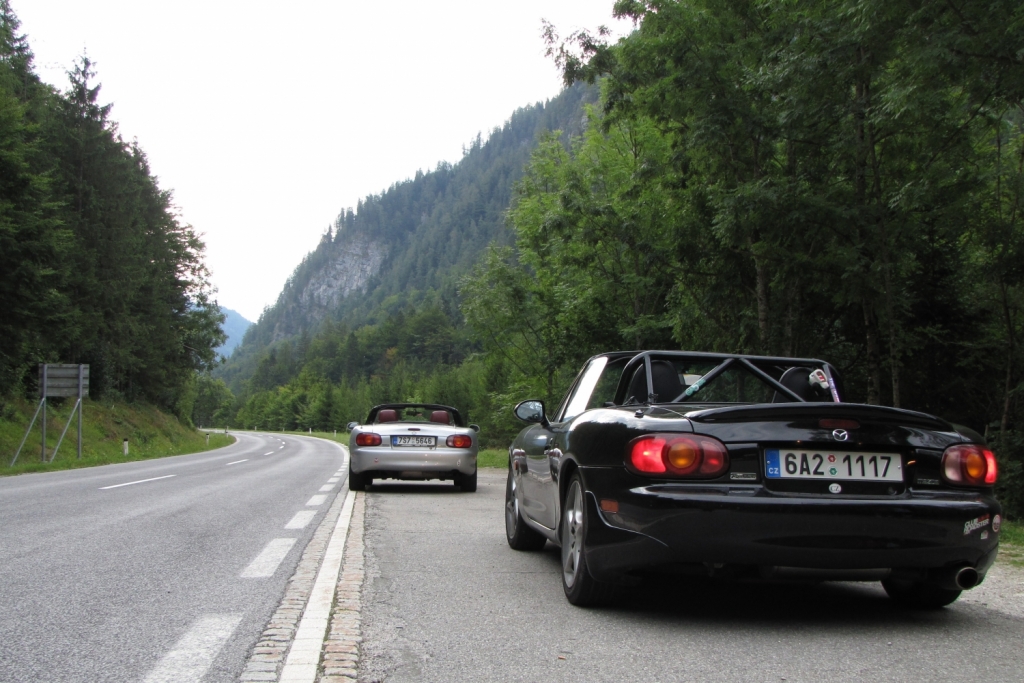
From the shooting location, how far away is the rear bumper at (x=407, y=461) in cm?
1262

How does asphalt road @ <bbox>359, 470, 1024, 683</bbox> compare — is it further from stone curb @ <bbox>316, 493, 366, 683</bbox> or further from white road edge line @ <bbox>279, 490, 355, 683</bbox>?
white road edge line @ <bbox>279, 490, 355, 683</bbox>

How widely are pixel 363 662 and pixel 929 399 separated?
15763 millimetres

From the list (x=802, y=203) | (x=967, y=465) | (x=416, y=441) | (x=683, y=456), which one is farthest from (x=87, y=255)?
(x=967, y=465)

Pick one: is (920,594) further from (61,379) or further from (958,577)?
(61,379)

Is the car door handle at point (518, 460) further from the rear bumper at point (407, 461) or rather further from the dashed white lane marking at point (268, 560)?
the rear bumper at point (407, 461)

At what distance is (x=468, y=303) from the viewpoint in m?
31.7

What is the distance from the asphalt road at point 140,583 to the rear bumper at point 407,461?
157cm

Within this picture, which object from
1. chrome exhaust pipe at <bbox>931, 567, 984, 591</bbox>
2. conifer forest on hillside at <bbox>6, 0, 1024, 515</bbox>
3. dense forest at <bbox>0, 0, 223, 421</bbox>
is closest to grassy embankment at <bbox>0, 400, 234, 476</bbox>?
dense forest at <bbox>0, 0, 223, 421</bbox>

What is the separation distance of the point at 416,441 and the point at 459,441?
2.08 feet

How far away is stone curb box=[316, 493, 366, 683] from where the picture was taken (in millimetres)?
3298

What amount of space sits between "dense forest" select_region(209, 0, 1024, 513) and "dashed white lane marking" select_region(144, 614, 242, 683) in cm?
794

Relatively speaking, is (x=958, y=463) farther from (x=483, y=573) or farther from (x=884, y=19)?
(x=884, y=19)

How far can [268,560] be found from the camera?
20.5 feet

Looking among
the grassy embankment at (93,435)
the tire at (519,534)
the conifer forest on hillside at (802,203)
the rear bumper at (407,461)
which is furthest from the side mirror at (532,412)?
the grassy embankment at (93,435)
